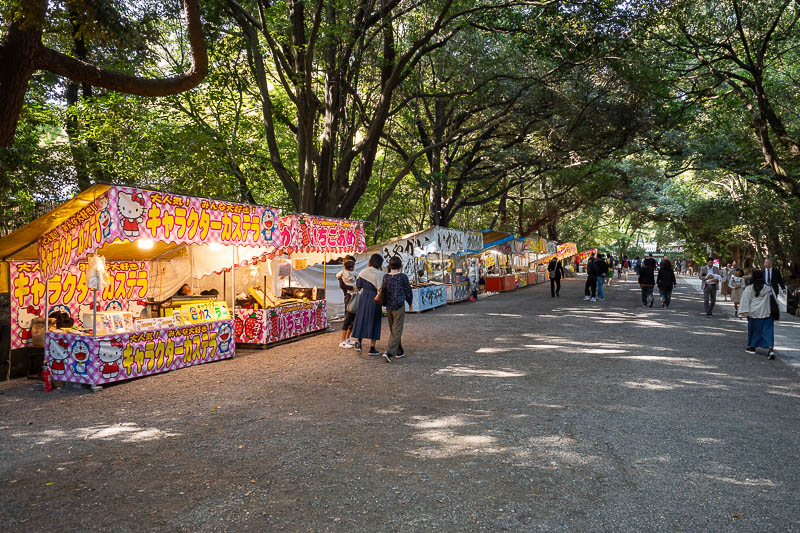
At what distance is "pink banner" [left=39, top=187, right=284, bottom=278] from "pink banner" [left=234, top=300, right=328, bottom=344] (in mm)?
1833

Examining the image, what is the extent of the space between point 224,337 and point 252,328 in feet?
4.39

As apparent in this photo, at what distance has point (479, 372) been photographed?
870cm

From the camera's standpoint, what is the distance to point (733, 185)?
31250 millimetres

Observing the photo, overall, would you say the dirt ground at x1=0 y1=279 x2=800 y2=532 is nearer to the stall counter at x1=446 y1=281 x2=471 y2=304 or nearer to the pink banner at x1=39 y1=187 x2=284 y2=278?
the pink banner at x1=39 y1=187 x2=284 y2=278

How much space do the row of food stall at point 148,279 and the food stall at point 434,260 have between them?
3781 mm

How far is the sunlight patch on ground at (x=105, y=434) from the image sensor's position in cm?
564

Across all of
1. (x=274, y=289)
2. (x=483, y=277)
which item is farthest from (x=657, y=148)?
(x=274, y=289)

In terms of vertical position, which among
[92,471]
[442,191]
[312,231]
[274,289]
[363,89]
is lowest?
[92,471]

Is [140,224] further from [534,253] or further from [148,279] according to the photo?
[534,253]

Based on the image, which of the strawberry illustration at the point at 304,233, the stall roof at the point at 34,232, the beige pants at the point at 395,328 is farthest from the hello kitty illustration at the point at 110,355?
the strawberry illustration at the point at 304,233

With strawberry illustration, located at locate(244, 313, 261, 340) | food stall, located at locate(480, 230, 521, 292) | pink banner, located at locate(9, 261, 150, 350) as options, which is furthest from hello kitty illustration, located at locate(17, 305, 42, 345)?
food stall, located at locate(480, 230, 521, 292)

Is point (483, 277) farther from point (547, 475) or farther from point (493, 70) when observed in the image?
point (547, 475)

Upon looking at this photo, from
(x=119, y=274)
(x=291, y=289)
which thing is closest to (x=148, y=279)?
(x=119, y=274)

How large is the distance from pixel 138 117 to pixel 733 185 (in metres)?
29.4
